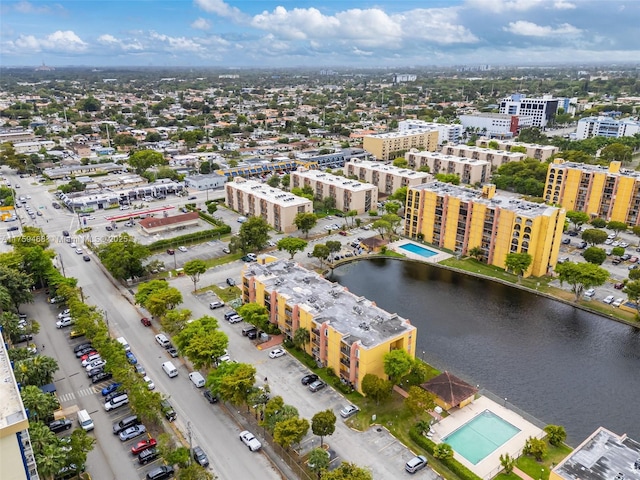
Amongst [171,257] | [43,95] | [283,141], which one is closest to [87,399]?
[171,257]

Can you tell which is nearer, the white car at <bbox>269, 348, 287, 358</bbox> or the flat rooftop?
the flat rooftop

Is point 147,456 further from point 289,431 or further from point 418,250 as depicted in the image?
point 418,250

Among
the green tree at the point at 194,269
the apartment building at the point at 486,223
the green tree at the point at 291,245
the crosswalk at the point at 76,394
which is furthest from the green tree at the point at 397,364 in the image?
the apartment building at the point at 486,223

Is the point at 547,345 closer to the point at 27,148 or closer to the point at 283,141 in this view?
the point at 283,141

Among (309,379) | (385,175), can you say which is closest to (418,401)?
(309,379)


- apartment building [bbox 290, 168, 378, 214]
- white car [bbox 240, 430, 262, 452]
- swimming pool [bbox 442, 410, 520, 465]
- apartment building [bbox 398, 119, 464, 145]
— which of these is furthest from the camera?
apartment building [bbox 398, 119, 464, 145]

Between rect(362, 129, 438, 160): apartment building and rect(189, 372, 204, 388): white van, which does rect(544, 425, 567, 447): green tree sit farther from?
rect(362, 129, 438, 160): apartment building

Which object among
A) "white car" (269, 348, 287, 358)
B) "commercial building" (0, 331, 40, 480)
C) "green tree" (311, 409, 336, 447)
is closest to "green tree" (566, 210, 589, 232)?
"white car" (269, 348, 287, 358)
